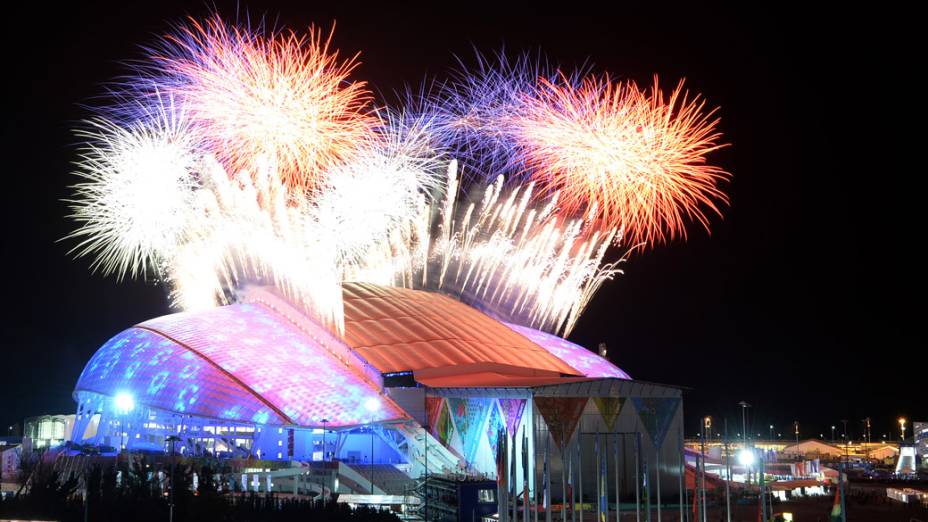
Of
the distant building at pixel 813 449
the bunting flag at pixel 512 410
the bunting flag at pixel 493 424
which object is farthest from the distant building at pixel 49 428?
the distant building at pixel 813 449

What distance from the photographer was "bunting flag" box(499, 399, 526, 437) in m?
43.2

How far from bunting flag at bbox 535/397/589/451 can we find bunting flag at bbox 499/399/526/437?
2.94ft

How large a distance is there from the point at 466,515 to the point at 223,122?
20.8m

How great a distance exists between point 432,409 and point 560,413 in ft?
24.2

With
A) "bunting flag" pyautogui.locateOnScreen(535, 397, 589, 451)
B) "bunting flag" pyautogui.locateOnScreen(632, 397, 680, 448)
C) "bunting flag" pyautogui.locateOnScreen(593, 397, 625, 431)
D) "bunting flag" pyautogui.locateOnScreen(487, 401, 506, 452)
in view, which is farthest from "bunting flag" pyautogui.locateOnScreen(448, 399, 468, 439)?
"bunting flag" pyautogui.locateOnScreen(632, 397, 680, 448)

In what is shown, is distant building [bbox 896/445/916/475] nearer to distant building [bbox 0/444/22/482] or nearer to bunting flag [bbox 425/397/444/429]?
bunting flag [bbox 425/397/444/429]

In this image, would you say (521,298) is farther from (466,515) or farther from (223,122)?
(466,515)

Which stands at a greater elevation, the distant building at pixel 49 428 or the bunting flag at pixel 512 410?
the bunting flag at pixel 512 410

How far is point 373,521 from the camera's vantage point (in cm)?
2645

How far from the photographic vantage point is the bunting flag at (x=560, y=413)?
42719 millimetres

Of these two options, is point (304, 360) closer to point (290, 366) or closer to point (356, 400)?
point (290, 366)

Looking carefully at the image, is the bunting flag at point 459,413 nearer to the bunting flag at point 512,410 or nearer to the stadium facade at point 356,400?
the stadium facade at point 356,400

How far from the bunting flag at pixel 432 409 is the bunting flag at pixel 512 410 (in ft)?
14.2

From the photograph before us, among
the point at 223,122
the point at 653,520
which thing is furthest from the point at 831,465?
the point at 223,122
